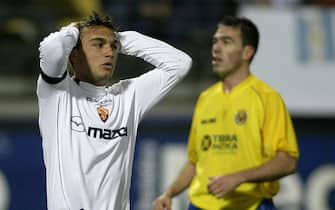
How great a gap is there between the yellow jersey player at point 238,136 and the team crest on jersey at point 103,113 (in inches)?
38.5

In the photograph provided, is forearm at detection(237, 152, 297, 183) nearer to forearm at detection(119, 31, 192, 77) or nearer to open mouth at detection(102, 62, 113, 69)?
forearm at detection(119, 31, 192, 77)

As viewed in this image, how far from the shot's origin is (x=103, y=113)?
3941mm

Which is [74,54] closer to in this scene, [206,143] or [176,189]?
[206,143]

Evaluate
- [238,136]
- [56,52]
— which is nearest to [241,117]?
[238,136]

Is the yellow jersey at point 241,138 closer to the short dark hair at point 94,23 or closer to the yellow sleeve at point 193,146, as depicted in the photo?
the yellow sleeve at point 193,146

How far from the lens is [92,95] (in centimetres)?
396

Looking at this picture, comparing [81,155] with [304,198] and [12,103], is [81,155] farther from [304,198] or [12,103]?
[12,103]

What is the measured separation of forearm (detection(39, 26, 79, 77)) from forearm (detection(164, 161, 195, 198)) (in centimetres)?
160

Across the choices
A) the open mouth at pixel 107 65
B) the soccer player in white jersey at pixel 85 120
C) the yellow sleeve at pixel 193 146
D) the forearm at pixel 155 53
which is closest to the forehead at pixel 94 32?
the soccer player in white jersey at pixel 85 120

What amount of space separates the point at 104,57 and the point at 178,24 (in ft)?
20.3

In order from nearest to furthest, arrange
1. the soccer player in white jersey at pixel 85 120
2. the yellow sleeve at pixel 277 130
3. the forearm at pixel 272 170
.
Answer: the soccer player in white jersey at pixel 85 120 → the forearm at pixel 272 170 → the yellow sleeve at pixel 277 130

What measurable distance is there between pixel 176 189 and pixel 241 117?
0.58m

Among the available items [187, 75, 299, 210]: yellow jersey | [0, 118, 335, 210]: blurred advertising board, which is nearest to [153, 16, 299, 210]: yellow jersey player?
[187, 75, 299, 210]: yellow jersey

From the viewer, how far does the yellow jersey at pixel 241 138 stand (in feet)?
15.8
